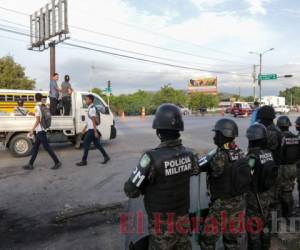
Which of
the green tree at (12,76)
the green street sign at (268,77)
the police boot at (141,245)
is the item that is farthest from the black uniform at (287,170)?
the green street sign at (268,77)

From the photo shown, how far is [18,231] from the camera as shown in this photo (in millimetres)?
4812

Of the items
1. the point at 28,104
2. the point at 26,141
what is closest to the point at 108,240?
the point at 26,141

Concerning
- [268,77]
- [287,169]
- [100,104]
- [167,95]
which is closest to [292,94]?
[167,95]

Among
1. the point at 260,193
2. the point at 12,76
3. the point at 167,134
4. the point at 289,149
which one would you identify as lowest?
the point at 260,193

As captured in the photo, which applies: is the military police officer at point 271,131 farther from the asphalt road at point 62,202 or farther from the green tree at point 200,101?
the green tree at point 200,101

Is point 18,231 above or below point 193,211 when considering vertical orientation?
below

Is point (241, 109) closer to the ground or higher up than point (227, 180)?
higher up

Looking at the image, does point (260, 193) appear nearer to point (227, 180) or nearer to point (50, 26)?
point (227, 180)

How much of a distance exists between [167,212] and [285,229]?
2454 millimetres

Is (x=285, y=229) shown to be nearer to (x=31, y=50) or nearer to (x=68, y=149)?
(x=68, y=149)

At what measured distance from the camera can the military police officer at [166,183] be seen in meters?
2.62

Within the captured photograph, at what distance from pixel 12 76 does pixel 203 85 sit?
227 feet

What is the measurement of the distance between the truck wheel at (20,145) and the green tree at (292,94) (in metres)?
116

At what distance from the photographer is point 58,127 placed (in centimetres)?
1157
